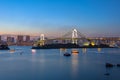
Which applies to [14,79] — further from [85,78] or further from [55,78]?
[85,78]

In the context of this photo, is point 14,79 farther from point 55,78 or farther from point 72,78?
point 72,78

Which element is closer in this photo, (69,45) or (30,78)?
(30,78)

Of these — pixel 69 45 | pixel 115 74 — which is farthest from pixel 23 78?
pixel 69 45

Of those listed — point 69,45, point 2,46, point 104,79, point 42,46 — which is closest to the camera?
point 104,79

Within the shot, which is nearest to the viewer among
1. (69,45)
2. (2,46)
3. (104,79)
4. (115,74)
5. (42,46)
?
(104,79)

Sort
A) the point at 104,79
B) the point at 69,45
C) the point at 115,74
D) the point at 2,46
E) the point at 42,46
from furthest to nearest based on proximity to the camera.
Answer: the point at 69,45, the point at 42,46, the point at 2,46, the point at 115,74, the point at 104,79

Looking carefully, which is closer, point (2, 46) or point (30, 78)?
point (30, 78)

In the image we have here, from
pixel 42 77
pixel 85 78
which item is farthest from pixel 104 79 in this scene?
pixel 42 77

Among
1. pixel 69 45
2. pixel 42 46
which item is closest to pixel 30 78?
pixel 42 46

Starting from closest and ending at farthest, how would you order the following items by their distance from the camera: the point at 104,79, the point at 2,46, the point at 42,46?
the point at 104,79, the point at 2,46, the point at 42,46
